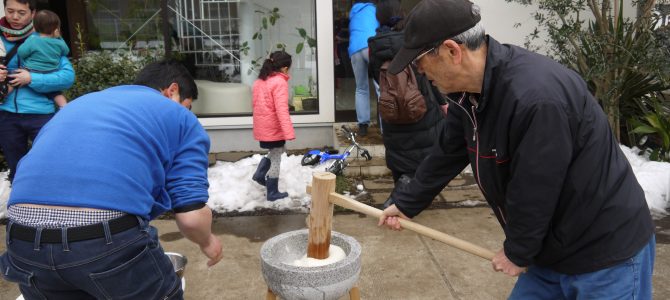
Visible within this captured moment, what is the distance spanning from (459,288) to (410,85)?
177 cm

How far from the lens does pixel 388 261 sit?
13.1 ft

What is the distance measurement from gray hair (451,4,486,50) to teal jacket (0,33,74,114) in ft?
12.9

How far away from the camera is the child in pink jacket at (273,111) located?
512cm

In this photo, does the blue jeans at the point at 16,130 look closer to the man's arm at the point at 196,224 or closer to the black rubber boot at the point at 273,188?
the black rubber boot at the point at 273,188

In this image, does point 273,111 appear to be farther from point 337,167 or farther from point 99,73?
point 99,73

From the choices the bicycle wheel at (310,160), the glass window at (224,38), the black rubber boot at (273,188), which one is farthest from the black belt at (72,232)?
the glass window at (224,38)

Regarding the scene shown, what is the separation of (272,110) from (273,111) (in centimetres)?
1

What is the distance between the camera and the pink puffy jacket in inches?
201

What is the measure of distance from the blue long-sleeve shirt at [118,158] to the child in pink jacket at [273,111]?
300cm

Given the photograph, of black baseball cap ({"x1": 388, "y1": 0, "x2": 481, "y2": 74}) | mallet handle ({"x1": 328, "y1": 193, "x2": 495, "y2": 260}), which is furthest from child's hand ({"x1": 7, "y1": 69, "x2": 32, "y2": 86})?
black baseball cap ({"x1": 388, "y1": 0, "x2": 481, "y2": 74})

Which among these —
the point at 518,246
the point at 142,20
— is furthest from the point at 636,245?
the point at 142,20

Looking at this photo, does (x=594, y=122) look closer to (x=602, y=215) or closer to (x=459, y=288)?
(x=602, y=215)

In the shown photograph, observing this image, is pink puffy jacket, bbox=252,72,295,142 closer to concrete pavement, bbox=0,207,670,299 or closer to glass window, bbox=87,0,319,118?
concrete pavement, bbox=0,207,670,299

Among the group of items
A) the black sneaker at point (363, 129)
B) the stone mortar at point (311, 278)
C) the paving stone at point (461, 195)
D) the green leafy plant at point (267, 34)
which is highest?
the green leafy plant at point (267, 34)
